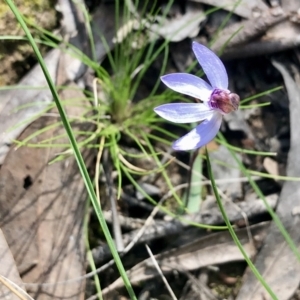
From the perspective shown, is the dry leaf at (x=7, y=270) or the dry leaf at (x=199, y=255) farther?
the dry leaf at (x=199, y=255)

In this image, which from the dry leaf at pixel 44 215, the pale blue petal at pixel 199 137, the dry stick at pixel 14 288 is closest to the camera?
the pale blue petal at pixel 199 137

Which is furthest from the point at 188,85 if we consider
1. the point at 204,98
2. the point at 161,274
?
the point at 161,274

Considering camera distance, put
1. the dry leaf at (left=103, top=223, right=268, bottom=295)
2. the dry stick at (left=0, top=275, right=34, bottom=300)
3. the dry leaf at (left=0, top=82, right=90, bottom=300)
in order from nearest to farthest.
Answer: the dry stick at (left=0, top=275, right=34, bottom=300) < the dry leaf at (left=0, top=82, right=90, bottom=300) < the dry leaf at (left=103, top=223, right=268, bottom=295)

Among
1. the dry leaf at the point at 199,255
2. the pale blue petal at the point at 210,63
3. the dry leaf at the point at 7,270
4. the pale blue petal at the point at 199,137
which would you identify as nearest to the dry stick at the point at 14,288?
the dry leaf at the point at 7,270

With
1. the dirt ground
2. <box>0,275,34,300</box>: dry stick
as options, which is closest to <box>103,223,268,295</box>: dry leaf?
the dirt ground

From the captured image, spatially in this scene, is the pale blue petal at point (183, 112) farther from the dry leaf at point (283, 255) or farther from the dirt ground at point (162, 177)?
the dry leaf at point (283, 255)

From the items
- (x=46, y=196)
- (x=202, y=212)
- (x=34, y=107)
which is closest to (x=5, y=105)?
(x=34, y=107)

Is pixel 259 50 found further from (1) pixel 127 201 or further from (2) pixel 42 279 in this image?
(2) pixel 42 279

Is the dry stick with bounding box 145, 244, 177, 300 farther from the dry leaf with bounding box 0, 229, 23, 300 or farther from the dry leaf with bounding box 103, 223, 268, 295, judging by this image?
the dry leaf with bounding box 0, 229, 23, 300
